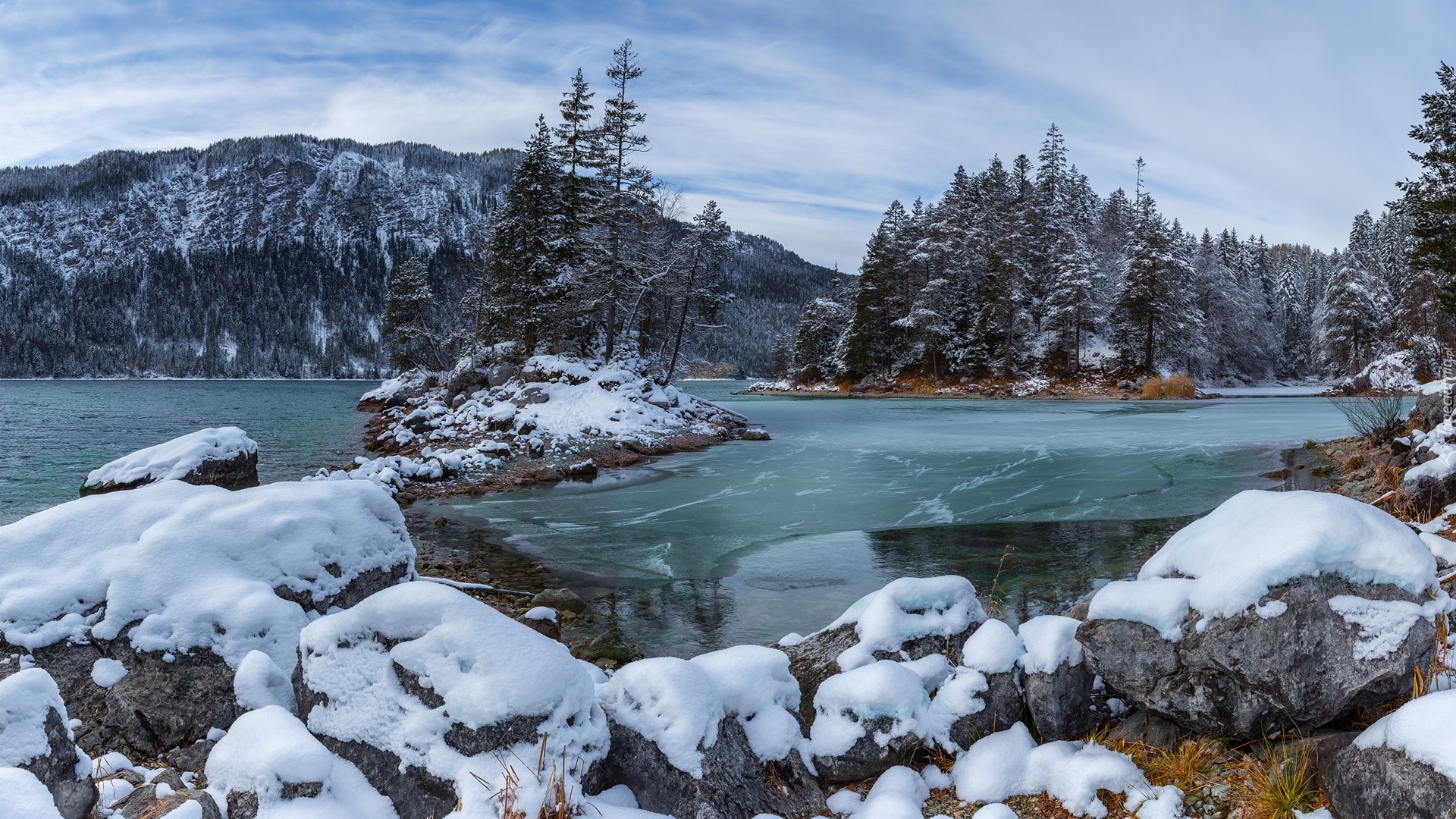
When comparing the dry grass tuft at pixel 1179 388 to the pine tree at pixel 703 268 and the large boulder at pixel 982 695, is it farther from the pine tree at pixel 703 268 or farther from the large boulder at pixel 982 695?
the large boulder at pixel 982 695

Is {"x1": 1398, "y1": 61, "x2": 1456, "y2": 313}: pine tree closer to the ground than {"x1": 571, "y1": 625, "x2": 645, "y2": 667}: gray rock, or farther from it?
farther from it

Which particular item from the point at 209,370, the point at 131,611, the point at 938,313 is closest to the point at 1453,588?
the point at 131,611

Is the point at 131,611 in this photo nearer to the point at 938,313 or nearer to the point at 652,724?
the point at 652,724

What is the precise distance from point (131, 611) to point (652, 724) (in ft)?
12.7

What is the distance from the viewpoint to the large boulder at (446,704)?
138 inches

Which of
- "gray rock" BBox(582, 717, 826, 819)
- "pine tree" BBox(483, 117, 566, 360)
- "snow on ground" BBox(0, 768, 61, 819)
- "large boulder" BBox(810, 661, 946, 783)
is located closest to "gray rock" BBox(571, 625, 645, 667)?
"large boulder" BBox(810, 661, 946, 783)

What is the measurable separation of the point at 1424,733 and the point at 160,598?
718 cm

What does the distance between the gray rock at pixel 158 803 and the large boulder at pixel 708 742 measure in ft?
5.52

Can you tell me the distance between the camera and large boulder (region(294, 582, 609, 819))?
3.49 m

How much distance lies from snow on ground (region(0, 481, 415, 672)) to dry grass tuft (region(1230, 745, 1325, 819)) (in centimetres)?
588

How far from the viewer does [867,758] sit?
4.41m

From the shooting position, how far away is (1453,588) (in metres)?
4.95

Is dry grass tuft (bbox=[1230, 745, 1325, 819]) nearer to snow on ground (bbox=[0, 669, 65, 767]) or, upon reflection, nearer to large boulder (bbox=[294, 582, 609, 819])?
large boulder (bbox=[294, 582, 609, 819])

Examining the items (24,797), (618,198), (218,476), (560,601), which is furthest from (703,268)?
(24,797)
